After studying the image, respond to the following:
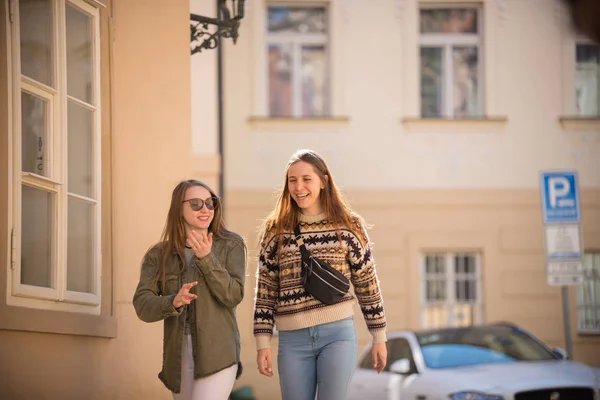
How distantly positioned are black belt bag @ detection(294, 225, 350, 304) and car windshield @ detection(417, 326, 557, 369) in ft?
20.3

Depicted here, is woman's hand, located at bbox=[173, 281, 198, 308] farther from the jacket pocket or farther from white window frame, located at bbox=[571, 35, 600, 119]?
white window frame, located at bbox=[571, 35, 600, 119]

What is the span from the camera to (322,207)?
6496 millimetres

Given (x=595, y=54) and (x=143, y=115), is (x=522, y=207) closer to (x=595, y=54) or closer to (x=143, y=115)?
(x=595, y=54)

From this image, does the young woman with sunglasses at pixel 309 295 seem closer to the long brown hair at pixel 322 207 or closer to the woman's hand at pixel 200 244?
the long brown hair at pixel 322 207

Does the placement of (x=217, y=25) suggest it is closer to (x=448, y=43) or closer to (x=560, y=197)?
(x=560, y=197)

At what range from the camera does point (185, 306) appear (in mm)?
6051

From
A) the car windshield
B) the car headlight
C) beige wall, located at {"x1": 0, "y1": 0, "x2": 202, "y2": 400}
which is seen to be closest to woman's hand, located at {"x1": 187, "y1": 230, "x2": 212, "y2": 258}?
beige wall, located at {"x1": 0, "y1": 0, "x2": 202, "y2": 400}

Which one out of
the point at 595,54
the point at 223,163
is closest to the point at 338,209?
the point at 223,163

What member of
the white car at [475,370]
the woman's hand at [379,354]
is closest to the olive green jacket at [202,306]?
the woman's hand at [379,354]

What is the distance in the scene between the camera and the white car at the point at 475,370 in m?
11.3

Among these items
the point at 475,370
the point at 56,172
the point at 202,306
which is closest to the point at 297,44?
the point at 475,370

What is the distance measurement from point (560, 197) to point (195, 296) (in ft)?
30.3

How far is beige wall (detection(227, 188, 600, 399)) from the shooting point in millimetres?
21641

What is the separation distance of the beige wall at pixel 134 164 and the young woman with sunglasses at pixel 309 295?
4.78 ft
